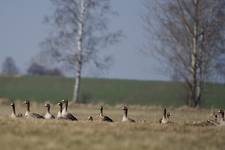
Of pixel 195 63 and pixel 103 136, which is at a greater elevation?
pixel 195 63

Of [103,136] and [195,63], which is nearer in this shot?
[103,136]

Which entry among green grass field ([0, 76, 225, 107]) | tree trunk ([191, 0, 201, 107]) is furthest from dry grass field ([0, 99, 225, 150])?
green grass field ([0, 76, 225, 107])

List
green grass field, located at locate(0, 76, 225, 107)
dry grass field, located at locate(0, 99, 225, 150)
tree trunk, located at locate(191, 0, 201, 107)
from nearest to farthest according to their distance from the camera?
dry grass field, located at locate(0, 99, 225, 150)
tree trunk, located at locate(191, 0, 201, 107)
green grass field, located at locate(0, 76, 225, 107)

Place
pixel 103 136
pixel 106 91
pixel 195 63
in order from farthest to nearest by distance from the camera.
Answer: pixel 106 91 < pixel 195 63 < pixel 103 136

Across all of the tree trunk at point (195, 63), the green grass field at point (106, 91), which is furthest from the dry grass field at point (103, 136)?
the green grass field at point (106, 91)

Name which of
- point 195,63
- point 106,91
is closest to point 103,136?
point 195,63

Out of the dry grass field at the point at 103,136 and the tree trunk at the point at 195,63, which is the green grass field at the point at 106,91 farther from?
the dry grass field at the point at 103,136

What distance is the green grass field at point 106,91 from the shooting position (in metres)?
66.2

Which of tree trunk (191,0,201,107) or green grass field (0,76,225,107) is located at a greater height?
tree trunk (191,0,201,107)

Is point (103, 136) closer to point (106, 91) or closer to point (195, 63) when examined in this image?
point (195, 63)

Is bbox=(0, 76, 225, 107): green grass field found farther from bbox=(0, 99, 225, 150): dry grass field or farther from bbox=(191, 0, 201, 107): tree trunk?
bbox=(0, 99, 225, 150): dry grass field

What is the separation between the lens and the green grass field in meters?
66.2

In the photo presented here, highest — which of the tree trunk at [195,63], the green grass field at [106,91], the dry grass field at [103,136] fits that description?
the tree trunk at [195,63]

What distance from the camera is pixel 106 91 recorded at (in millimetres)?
76875
